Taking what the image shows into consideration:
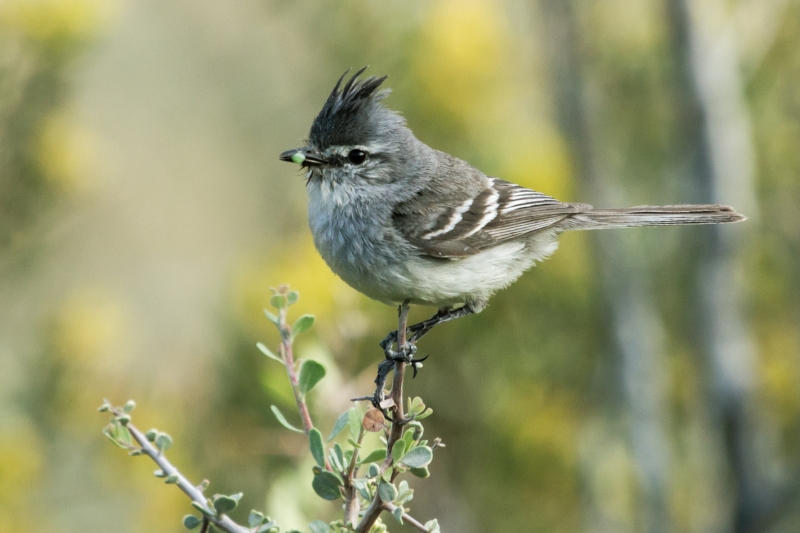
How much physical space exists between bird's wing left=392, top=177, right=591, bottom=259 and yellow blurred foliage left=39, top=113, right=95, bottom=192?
61.8 inches

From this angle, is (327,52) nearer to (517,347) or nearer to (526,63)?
(526,63)

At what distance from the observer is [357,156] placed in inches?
121

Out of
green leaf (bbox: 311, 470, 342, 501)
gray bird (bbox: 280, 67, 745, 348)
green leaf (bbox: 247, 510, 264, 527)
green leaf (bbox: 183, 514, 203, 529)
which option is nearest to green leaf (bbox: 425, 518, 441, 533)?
green leaf (bbox: 311, 470, 342, 501)

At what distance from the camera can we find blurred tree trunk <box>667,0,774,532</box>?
3.47m

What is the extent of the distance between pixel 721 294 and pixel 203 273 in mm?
5333

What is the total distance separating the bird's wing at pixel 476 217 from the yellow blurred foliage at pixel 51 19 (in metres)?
1.82

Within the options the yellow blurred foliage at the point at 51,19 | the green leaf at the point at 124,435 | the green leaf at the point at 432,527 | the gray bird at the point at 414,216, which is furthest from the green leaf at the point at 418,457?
the yellow blurred foliage at the point at 51,19

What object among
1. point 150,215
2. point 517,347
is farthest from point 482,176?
point 150,215

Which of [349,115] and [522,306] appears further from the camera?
[522,306]

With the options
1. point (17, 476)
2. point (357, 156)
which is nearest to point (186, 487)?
point (357, 156)

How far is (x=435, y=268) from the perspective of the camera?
286 centimetres

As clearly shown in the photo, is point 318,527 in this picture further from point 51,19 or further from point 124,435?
point 51,19

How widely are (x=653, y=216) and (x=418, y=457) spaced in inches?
80.0

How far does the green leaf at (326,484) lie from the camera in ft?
4.91
